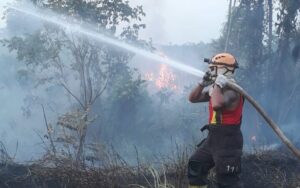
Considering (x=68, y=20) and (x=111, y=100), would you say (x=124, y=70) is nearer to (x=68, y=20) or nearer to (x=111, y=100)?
(x=111, y=100)

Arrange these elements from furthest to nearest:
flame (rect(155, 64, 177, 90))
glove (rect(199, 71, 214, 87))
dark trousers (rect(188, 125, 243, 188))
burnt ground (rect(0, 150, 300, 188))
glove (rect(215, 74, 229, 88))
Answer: flame (rect(155, 64, 177, 90))
burnt ground (rect(0, 150, 300, 188))
glove (rect(199, 71, 214, 87))
dark trousers (rect(188, 125, 243, 188))
glove (rect(215, 74, 229, 88))

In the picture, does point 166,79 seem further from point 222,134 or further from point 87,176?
point 222,134

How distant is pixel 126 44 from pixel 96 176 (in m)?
16.0

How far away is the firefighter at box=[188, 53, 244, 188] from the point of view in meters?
4.36

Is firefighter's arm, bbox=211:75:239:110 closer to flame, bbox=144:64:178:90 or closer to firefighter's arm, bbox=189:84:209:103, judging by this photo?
firefighter's arm, bbox=189:84:209:103

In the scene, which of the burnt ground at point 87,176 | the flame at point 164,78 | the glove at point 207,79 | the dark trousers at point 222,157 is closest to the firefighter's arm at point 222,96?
the glove at point 207,79

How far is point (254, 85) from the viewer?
22375 mm

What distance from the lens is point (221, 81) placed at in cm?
429

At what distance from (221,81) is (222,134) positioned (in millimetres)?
561

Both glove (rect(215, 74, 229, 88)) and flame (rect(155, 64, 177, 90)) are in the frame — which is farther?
flame (rect(155, 64, 177, 90))

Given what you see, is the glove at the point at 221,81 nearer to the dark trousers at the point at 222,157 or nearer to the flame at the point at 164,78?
the dark trousers at the point at 222,157

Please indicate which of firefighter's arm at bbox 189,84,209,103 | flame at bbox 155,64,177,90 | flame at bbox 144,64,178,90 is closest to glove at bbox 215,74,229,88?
firefighter's arm at bbox 189,84,209,103

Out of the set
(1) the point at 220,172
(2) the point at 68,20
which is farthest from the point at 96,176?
(2) the point at 68,20

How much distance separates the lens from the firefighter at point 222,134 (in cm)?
436
